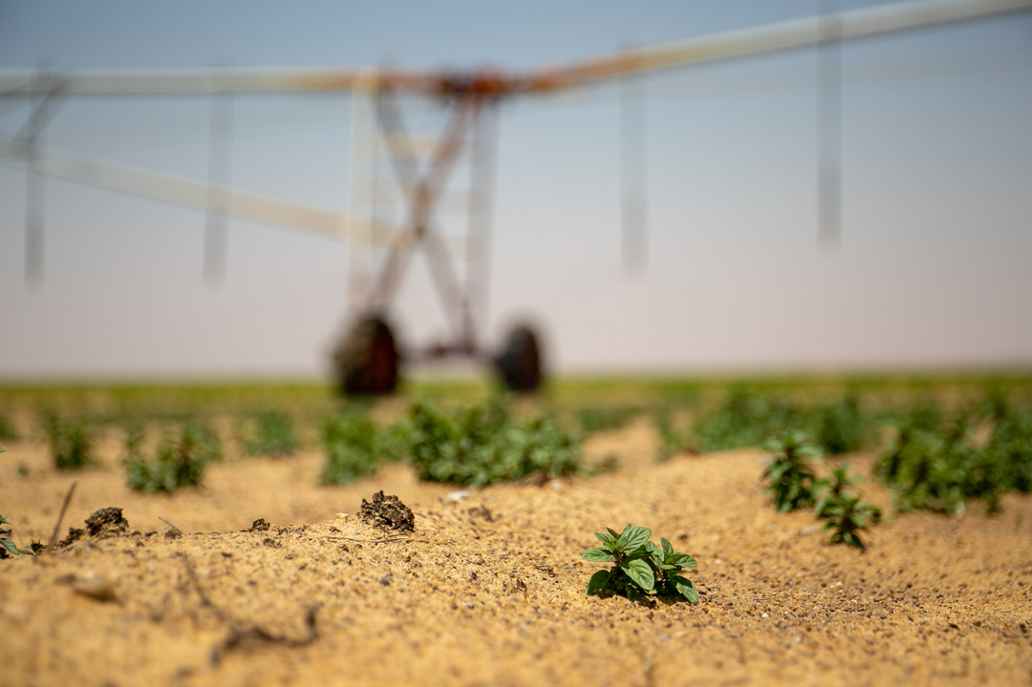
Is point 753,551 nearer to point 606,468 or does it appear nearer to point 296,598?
point 606,468

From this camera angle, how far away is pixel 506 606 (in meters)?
3.39

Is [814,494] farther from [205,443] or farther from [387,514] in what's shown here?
[205,443]

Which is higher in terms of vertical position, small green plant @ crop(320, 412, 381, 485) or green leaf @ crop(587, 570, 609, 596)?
small green plant @ crop(320, 412, 381, 485)

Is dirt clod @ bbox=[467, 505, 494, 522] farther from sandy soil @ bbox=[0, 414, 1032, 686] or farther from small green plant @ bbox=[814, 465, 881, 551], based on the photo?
small green plant @ bbox=[814, 465, 881, 551]

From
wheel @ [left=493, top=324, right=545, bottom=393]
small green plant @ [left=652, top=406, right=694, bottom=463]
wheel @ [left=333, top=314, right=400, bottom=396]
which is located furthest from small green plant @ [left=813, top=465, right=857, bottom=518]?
wheel @ [left=493, top=324, right=545, bottom=393]

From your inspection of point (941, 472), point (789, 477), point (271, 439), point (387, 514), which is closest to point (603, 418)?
point (271, 439)

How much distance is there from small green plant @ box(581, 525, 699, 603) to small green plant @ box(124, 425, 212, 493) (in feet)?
12.6

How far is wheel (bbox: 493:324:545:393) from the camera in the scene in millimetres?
17125

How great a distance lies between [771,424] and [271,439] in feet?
15.5

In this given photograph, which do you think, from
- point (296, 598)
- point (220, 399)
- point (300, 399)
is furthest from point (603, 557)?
point (220, 399)

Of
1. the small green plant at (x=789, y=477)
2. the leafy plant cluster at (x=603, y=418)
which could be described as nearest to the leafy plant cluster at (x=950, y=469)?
the small green plant at (x=789, y=477)

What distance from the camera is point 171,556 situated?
3.15 meters

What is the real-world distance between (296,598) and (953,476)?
4985 millimetres

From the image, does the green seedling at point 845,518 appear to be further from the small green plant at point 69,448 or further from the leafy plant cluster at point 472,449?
the small green plant at point 69,448
